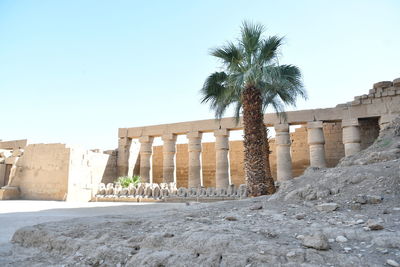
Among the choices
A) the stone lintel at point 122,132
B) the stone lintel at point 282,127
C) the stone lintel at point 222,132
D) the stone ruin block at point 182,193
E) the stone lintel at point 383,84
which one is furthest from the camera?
the stone lintel at point 122,132

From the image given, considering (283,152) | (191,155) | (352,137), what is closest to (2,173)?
(191,155)

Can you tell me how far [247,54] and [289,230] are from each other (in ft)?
22.8

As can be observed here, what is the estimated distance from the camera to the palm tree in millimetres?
8595

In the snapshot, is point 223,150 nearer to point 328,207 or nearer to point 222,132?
point 222,132

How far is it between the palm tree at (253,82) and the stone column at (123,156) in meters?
→ 9.29

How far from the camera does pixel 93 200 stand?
15016mm

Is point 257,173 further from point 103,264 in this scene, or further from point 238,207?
point 103,264

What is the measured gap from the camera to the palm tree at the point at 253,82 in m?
8.59

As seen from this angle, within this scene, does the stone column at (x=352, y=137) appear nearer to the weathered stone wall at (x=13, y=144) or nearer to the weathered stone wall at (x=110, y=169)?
the weathered stone wall at (x=110, y=169)

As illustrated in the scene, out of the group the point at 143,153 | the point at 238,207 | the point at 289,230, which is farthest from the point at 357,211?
the point at 143,153

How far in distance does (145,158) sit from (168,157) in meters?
1.55

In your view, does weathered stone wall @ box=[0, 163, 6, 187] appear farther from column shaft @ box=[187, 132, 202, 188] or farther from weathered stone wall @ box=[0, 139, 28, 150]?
column shaft @ box=[187, 132, 202, 188]

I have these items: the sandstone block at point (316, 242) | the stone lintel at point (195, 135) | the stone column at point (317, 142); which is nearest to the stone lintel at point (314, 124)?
the stone column at point (317, 142)

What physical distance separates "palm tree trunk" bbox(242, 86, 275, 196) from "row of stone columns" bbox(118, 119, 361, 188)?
17.2 feet
